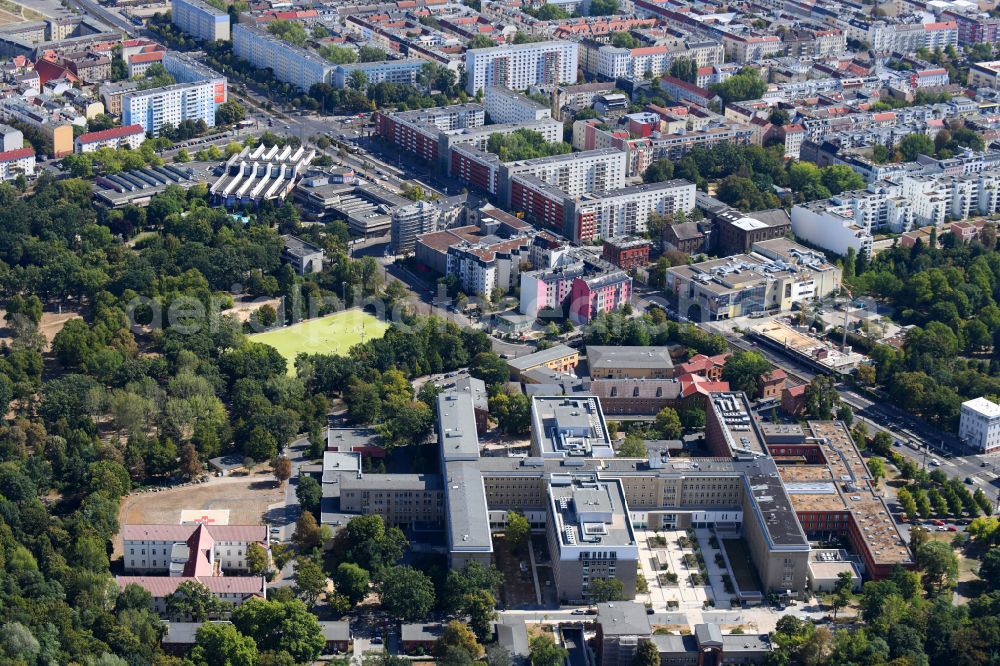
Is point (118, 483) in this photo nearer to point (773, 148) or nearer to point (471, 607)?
point (471, 607)

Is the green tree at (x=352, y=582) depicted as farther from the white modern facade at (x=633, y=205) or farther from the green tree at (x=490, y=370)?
the white modern facade at (x=633, y=205)

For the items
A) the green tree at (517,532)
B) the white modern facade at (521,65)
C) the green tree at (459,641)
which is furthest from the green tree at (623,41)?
the green tree at (459,641)

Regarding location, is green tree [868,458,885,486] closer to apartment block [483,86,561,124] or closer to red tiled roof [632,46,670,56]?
apartment block [483,86,561,124]

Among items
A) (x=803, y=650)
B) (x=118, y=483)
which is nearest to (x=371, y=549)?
(x=118, y=483)

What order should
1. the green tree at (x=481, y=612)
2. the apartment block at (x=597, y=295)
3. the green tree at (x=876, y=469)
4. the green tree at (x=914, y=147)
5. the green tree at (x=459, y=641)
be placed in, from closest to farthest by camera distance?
1. the green tree at (x=459, y=641)
2. the green tree at (x=481, y=612)
3. the green tree at (x=876, y=469)
4. the apartment block at (x=597, y=295)
5. the green tree at (x=914, y=147)

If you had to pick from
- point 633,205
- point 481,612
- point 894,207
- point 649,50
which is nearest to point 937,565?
point 481,612
